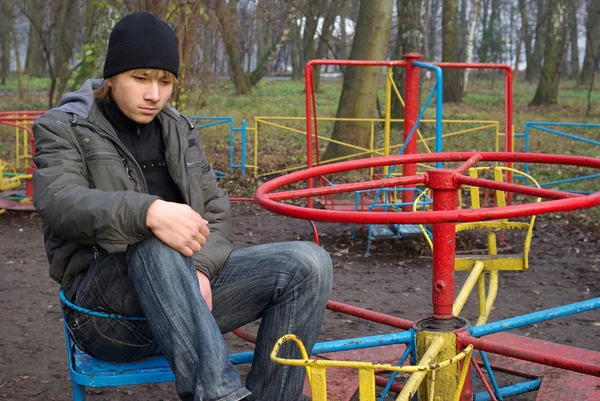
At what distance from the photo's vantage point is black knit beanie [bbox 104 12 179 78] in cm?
236

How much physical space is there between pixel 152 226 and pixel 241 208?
247 inches

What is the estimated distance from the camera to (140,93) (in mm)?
2414

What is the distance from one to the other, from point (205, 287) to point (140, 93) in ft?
2.00

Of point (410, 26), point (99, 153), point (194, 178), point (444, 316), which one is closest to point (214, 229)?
point (194, 178)

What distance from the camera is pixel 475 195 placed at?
371 centimetres

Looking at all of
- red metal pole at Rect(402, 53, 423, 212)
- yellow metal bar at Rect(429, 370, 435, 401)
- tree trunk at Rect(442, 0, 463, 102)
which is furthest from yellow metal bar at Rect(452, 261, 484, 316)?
tree trunk at Rect(442, 0, 463, 102)

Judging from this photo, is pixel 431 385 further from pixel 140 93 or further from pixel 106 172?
pixel 140 93

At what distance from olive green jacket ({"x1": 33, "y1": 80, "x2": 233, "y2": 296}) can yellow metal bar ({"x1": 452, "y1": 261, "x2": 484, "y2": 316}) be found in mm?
720

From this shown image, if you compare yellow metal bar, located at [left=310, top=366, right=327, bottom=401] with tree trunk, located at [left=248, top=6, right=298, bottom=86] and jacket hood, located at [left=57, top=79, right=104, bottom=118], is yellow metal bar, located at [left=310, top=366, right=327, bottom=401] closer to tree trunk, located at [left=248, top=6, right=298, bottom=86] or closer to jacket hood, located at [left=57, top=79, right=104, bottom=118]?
jacket hood, located at [left=57, top=79, right=104, bottom=118]

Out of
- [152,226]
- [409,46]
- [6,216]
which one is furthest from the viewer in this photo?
[409,46]

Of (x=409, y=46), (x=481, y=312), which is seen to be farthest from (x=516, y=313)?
(x=409, y=46)

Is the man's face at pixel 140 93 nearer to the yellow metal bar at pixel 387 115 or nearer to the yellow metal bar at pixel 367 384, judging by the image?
the yellow metal bar at pixel 367 384

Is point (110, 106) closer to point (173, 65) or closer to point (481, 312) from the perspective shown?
point (173, 65)

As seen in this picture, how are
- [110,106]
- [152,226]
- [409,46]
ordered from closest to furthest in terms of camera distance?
[152,226] < [110,106] < [409,46]
